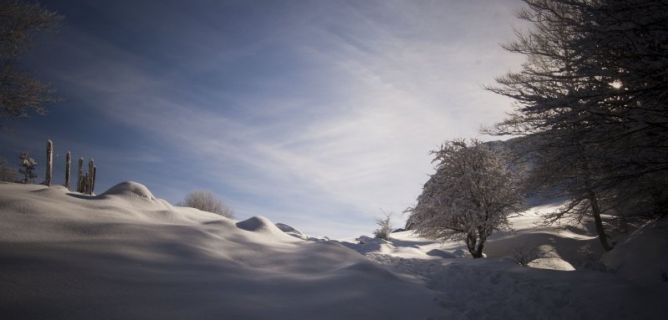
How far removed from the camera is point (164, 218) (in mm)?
7793

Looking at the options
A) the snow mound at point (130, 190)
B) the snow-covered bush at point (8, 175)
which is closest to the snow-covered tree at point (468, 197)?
the snow mound at point (130, 190)

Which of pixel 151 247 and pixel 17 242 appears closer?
pixel 17 242

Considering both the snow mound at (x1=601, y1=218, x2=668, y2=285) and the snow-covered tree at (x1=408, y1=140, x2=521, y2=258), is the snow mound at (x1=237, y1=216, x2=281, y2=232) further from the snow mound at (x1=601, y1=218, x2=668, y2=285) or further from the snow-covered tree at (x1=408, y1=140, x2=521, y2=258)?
the snow mound at (x1=601, y1=218, x2=668, y2=285)

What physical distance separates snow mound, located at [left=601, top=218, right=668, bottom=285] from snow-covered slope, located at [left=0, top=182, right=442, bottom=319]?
18.7 feet

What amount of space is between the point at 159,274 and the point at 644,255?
36.1 feet

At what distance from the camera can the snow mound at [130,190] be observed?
28.6 feet

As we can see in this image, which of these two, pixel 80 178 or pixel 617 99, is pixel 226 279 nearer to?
pixel 617 99

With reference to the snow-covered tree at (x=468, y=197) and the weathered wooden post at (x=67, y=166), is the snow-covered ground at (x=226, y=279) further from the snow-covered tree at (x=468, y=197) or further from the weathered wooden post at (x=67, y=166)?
the weathered wooden post at (x=67, y=166)

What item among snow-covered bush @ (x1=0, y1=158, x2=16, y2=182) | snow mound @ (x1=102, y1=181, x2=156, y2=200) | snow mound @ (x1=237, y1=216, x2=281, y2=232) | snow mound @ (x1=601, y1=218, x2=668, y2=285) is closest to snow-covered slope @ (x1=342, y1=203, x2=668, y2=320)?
snow mound @ (x1=601, y1=218, x2=668, y2=285)

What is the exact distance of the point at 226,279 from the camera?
15.1ft

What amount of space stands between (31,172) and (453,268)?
3401 cm

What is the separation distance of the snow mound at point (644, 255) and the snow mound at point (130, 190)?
1224 centimetres

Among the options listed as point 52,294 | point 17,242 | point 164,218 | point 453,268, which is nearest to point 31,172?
point 164,218

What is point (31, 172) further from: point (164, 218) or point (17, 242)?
point (17, 242)
